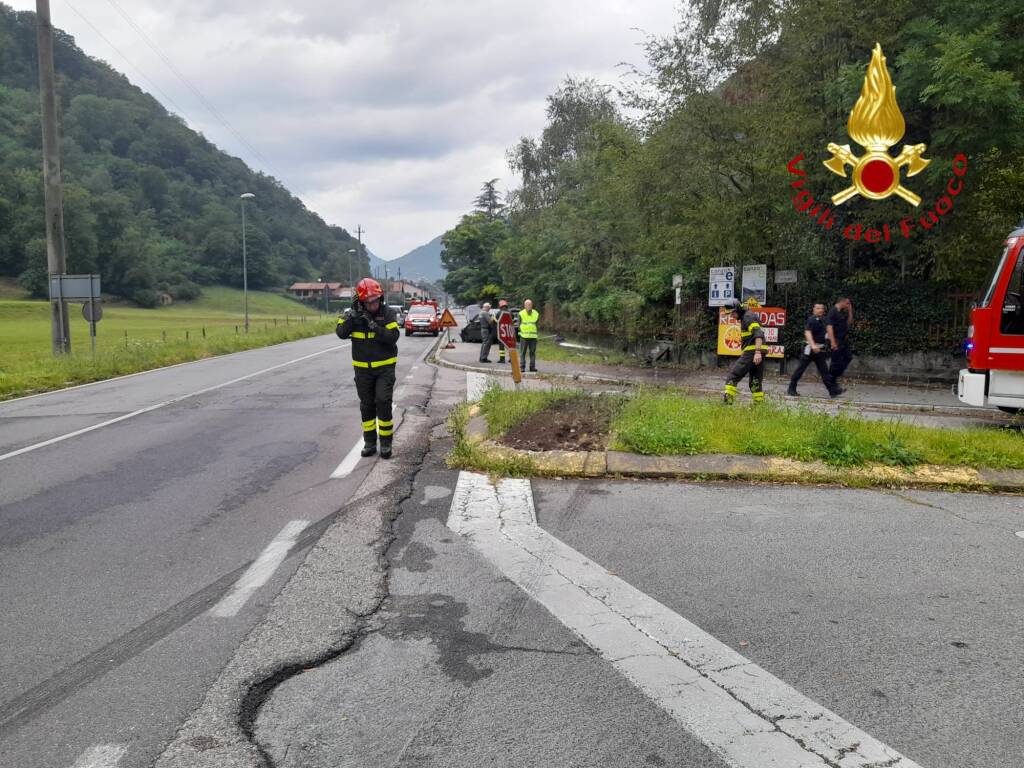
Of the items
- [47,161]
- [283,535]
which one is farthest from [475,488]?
[47,161]

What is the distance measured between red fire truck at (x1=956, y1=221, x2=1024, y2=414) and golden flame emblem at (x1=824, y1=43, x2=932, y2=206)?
4.90m

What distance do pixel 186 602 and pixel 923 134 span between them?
646 inches

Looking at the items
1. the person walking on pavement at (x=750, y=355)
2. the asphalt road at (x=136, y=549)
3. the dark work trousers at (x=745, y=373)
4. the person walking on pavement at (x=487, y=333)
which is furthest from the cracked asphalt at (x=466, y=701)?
the person walking on pavement at (x=487, y=333)

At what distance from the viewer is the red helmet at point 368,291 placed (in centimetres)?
762

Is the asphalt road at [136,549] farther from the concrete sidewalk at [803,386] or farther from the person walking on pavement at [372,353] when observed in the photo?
the concrete sidewalk at [803,386]

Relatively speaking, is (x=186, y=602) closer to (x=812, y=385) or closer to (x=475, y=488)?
(x=475, y=488)

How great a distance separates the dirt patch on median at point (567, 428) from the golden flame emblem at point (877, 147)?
8.82m

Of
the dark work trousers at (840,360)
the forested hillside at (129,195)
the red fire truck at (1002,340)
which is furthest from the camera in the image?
the forested hillside at (129,195)

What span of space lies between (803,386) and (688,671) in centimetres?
1322

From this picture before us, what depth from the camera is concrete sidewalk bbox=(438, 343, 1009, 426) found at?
1242cm

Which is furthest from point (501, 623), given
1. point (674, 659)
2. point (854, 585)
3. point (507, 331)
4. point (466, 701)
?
point (507, 331)

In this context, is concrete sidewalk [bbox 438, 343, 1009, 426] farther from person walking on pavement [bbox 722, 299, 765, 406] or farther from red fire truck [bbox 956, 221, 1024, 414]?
red fire truck [bbox 956, 221, 1024, 414]

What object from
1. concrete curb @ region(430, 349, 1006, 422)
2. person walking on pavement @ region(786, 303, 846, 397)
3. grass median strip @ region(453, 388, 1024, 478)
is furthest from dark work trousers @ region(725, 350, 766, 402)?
person walking on pavement @ region(786, 303, 846, 397)

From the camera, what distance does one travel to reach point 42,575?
14.5ft
